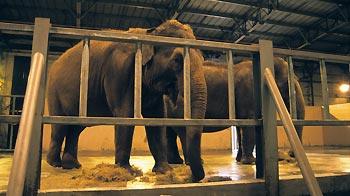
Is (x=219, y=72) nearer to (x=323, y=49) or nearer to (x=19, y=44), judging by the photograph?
(x=19, y=44)

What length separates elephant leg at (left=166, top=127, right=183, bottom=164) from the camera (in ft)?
16.6

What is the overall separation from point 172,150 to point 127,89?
6.72 ft

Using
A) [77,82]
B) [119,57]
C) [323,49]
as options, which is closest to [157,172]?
[119,57]

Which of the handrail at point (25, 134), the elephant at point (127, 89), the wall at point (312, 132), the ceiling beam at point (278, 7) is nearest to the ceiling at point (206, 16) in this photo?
the ceiling beam at point (278, 7)

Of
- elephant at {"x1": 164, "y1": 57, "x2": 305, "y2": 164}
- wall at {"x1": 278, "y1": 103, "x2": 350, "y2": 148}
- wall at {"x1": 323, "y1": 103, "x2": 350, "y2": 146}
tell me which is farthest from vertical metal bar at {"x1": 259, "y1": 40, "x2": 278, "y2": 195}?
Result: wall at {"x1": 278, "y1": 103, "x2": 350, "y2": 148}

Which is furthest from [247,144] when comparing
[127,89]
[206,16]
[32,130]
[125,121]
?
[206,16]

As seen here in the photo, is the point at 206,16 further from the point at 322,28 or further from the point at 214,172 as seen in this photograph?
the point at 214,172

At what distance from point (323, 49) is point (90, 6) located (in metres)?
11.3

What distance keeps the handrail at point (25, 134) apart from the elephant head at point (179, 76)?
1.30 meters

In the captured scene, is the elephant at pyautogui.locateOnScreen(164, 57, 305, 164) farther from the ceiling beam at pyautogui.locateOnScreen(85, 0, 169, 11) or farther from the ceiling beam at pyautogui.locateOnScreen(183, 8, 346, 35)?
the ceiling beam at pyautogui.locateOnScreen(183, 8, 346, 35)

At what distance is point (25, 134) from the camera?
56.0 inches

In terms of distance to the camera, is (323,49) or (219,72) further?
(323,49)

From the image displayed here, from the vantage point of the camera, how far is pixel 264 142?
2451 millimetres

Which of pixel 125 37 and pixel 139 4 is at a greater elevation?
pixel 139 4
